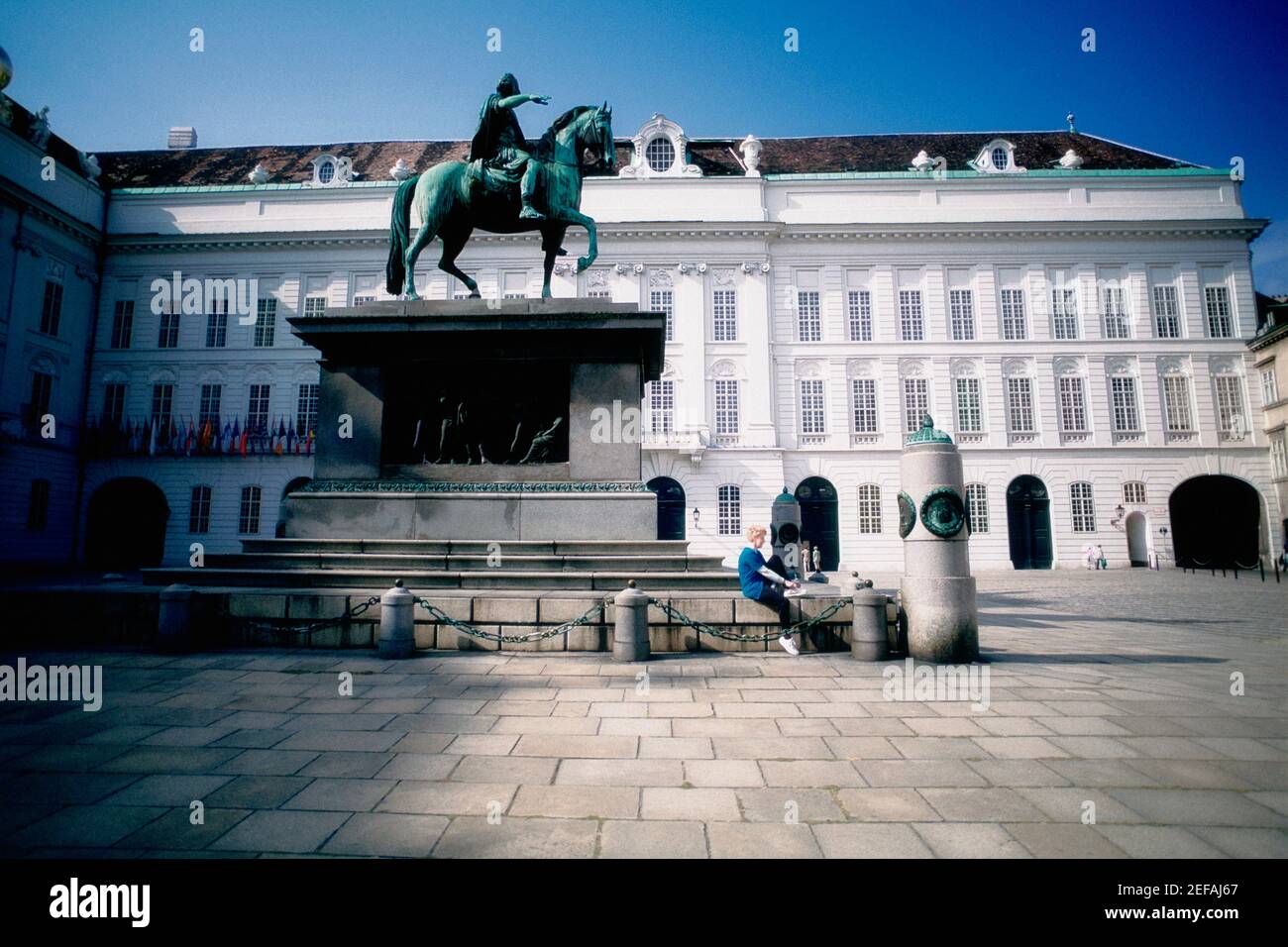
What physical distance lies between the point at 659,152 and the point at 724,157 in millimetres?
4196

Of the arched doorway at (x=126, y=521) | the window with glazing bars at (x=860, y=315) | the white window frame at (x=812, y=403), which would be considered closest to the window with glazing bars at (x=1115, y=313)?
the window with glazing bars at (x=860, y=315)

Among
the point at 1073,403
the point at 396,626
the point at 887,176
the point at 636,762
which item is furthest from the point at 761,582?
the point at 887,176

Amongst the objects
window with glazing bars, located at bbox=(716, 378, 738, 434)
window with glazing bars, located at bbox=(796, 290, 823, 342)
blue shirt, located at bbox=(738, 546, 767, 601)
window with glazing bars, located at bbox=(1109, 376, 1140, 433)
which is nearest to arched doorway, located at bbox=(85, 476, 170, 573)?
window with glazing bars, located at bbox=(716, 378, 738, 434)

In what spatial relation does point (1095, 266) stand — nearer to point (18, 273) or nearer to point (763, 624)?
point (763, 624)

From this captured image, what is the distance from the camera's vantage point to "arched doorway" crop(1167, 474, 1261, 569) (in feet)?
99.9

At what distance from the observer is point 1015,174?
3256 centimetres

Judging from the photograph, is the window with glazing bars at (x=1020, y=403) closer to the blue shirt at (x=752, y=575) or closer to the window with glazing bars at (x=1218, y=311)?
the window with glazing bars at (x=1218, y=311)

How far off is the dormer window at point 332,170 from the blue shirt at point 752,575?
1463 inches

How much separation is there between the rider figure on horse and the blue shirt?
6443 mm

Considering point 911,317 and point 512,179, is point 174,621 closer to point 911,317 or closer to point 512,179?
point 512,179

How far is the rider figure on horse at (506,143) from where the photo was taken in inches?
385
